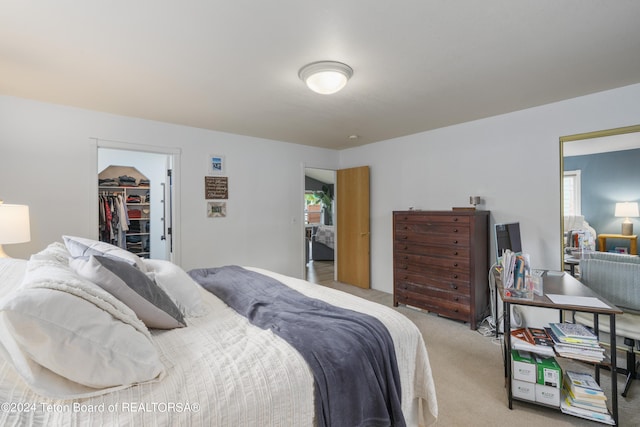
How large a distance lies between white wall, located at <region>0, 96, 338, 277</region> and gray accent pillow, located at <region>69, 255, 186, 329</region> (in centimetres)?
225

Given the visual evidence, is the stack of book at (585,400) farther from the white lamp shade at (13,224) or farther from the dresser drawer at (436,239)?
the white lamp shade at (13,224)

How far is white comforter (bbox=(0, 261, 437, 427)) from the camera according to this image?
851 millimetres

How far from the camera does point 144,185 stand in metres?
5.72

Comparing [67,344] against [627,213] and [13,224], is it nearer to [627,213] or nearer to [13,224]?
[13,224]

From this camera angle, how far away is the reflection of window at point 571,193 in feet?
9.87

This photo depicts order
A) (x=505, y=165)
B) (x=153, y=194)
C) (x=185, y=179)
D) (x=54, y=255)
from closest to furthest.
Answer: (x=54, y=255) → (x=505, y=165) → (x=185, y=179) → (x=153, y=194)

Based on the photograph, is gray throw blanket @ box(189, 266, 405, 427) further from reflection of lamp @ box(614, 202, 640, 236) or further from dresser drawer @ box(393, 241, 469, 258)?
reflection of lamp @ box(614, 202, 640, 236)

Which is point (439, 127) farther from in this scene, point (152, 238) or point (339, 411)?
point (152, 238)

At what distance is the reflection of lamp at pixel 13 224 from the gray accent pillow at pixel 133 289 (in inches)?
59.2

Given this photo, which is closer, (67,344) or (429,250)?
(67,344)

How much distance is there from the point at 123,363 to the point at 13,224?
2.26 meters

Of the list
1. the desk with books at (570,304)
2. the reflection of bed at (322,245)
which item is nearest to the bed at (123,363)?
the desk with books at (570,304)

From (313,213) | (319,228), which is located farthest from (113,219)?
(313,213)

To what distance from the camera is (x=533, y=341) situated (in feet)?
6.34
